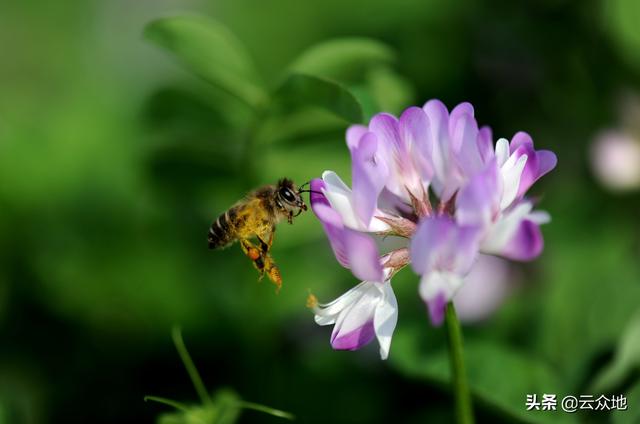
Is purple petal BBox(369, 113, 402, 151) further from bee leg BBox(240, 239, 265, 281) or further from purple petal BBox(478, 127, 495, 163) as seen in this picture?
bee leg BBox(240, 239, 265, 281)

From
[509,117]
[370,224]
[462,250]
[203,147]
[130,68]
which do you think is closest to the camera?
[462,250]

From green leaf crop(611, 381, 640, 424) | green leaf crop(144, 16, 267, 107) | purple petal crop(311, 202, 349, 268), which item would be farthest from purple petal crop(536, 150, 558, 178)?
green leaf crop(144, 16, 267, 107)

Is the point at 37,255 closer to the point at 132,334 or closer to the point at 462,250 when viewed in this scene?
the point at 132,334

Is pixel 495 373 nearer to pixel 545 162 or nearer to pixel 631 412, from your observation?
pixel 631 412

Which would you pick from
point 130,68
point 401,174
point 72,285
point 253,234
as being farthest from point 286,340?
point 130,68

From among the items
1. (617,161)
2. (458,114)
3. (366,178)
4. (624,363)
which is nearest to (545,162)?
(458,114)

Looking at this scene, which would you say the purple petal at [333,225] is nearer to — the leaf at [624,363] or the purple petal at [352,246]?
the purple petal at [352,246]

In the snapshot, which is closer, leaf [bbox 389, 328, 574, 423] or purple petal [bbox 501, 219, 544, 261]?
purple petal [bbox 501, 219, 544, 261]
